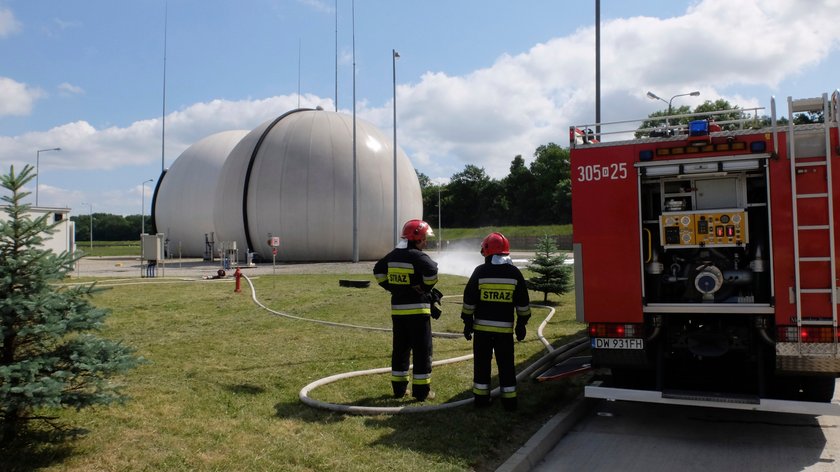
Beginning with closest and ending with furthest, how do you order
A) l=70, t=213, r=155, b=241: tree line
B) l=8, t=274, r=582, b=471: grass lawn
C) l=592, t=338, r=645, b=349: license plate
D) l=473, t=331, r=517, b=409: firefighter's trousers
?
l=8, t=274, r=582, b=471: grass lawn → l=592, t=338, r=645, b=349: license plate → l=473, t=331, r=517, b=409: firefighter's trousers → l=70, t=213, r=155, b=241: tree line

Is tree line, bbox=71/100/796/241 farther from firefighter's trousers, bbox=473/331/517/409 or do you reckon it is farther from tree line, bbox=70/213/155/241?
firefighter's trousers, bbox=473/331/517/409

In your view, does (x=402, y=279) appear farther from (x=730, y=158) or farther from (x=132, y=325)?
(x=132, y=325)

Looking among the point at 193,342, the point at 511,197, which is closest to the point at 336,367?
the point at 193,342

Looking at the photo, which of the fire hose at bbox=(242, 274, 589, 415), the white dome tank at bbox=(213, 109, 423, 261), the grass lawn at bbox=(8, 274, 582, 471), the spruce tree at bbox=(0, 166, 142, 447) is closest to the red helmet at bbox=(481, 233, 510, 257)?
the fire hose at bbox=(242, 274, 589, 415)

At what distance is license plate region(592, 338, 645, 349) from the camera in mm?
6043

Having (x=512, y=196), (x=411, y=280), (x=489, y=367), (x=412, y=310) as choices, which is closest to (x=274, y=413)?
(x=412, y=310)

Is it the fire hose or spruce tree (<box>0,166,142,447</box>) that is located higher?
spruce tree (<box>0,166,142,447</box>)

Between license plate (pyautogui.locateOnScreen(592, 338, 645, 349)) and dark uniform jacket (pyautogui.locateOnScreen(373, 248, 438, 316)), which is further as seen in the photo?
dark uniform jacket (pyautogui.locateOnScreen(373, 248, 438, 316))

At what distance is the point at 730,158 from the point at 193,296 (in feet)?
45.4

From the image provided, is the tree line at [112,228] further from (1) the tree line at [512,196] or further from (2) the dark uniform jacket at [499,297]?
(2) the dark uniform jacket at [499,297]

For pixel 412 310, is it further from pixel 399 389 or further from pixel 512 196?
pixel 512 196

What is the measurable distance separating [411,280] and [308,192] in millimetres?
28264

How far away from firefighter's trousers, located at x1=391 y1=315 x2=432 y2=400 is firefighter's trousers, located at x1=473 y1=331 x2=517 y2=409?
568 millimetres

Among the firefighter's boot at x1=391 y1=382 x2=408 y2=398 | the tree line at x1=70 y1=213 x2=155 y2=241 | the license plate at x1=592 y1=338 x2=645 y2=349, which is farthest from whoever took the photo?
the tree line at x1=70 y1=213 x2=155 y2=241
